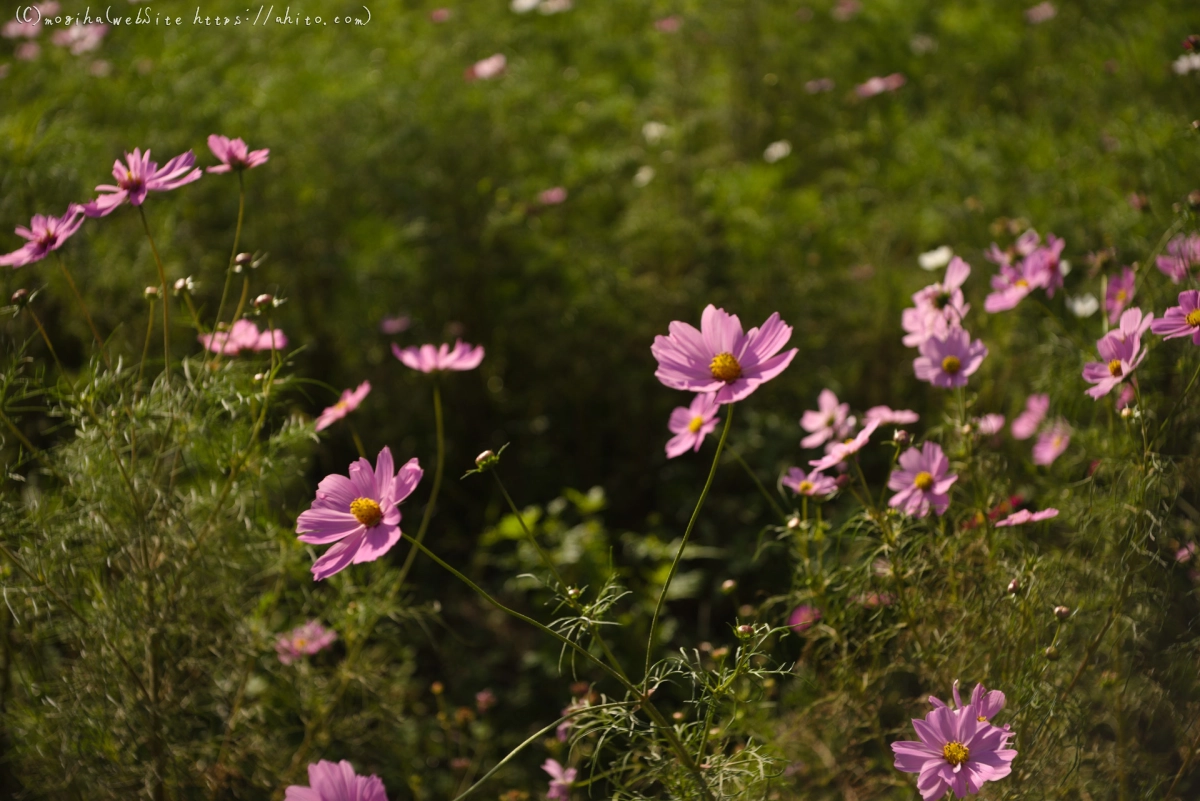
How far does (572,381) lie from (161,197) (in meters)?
1.17

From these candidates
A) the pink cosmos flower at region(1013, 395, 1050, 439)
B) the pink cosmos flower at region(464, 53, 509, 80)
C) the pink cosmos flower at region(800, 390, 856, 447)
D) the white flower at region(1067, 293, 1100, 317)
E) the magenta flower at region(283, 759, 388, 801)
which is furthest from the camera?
the pink cosmos flower at region(464, 53, 509, 80)

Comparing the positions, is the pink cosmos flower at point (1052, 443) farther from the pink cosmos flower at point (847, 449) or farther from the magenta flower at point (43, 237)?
the magenta flower at point (43, 237)

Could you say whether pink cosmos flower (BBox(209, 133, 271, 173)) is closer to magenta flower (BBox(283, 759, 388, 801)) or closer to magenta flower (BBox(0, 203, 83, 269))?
magenta flower (BBox(0, 203, 83, 269))

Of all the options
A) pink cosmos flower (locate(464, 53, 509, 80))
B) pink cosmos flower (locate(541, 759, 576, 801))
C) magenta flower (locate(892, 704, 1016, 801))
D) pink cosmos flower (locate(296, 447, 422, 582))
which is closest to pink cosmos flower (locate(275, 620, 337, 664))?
pink cosmos flower (locate(541, 759, 576, 801))

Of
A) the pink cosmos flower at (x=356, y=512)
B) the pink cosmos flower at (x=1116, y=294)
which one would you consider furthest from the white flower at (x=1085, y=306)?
the pink cosmos flower at (x=356, y=512)

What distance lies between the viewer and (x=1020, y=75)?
3.47m

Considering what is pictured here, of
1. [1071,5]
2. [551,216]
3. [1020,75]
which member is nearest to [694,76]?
[551,216]

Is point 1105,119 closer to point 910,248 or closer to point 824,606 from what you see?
point 910,248

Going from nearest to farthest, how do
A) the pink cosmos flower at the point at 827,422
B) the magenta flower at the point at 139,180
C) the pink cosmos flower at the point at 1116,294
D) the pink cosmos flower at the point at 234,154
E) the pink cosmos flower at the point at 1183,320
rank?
the pink cosmos flower at the point at 1183,320 → the magenta flower at the point at 139,180 → the pink cosmos flower at the point at 234,154 → the pink cosmos flower at the point at 1116,294 → the pink cosmos flower at the point at 827,422

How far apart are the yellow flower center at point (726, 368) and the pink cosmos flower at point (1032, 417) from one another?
3.07 feet

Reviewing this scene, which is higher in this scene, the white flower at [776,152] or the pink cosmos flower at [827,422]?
the pink cosmos flower at [827,422]

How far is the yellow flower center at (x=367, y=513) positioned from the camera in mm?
918

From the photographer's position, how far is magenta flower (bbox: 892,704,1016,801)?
2.98 feet

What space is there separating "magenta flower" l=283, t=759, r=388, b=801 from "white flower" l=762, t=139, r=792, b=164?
2558mm
